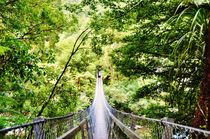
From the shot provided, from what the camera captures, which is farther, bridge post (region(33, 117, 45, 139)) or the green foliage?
the green foliage

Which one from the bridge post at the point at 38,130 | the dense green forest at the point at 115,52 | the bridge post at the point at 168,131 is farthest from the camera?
the dense green forest at the point at 115,52

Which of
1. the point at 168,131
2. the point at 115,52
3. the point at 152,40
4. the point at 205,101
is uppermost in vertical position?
the point at 152,40

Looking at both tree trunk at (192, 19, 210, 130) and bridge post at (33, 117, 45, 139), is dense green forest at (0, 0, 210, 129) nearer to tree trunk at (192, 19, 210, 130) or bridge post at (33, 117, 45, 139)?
tree trunk at (192, 19, 210, 130)

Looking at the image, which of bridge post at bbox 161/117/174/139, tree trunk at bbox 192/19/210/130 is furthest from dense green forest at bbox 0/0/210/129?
bridge post at bbox 161/117/174/139

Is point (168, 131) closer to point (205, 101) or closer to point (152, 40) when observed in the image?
point (205, 101)

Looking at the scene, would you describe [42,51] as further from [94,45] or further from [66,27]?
[94,45]

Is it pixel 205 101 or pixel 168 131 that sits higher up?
pixel 205 101

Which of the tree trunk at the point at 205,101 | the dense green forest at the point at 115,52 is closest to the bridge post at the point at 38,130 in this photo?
the dense green forest at the point at 115,52

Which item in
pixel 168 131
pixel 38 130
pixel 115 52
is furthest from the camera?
pixel 115 52

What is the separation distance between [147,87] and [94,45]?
6.33 feet

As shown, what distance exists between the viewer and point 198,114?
14.3ft

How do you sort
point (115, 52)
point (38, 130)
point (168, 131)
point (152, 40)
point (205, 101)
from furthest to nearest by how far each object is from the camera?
point (115, 52)
point (152, 40)
point (205, 101)
point (168, 131)
point (38, 130)

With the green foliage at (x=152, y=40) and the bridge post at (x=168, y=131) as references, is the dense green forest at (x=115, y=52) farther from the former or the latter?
the bridge post at (x=168, y=131)

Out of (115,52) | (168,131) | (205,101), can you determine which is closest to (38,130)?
(168,131)
